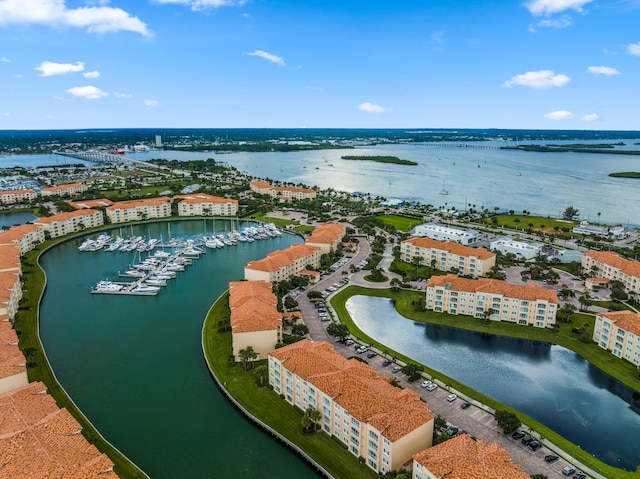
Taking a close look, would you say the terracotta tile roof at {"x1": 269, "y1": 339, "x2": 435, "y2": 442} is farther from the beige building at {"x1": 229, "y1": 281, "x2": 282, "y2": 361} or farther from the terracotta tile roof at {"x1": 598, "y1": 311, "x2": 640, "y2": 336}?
the terracotta tile roof at {"x1": 598, "y1": 311, "x2": 640, "y2": 336}

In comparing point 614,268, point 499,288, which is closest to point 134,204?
point 499,288

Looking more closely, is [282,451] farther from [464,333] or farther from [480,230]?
[480,230]

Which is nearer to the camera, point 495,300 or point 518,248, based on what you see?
point 495,300

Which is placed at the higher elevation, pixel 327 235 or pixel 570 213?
pixel 327 235

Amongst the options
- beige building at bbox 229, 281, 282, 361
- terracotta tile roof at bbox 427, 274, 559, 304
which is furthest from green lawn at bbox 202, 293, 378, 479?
terracotta tile roof at bbox 427, 274, 559, 304

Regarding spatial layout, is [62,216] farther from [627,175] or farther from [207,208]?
[627,175]

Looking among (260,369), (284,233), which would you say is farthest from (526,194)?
(260,369)
